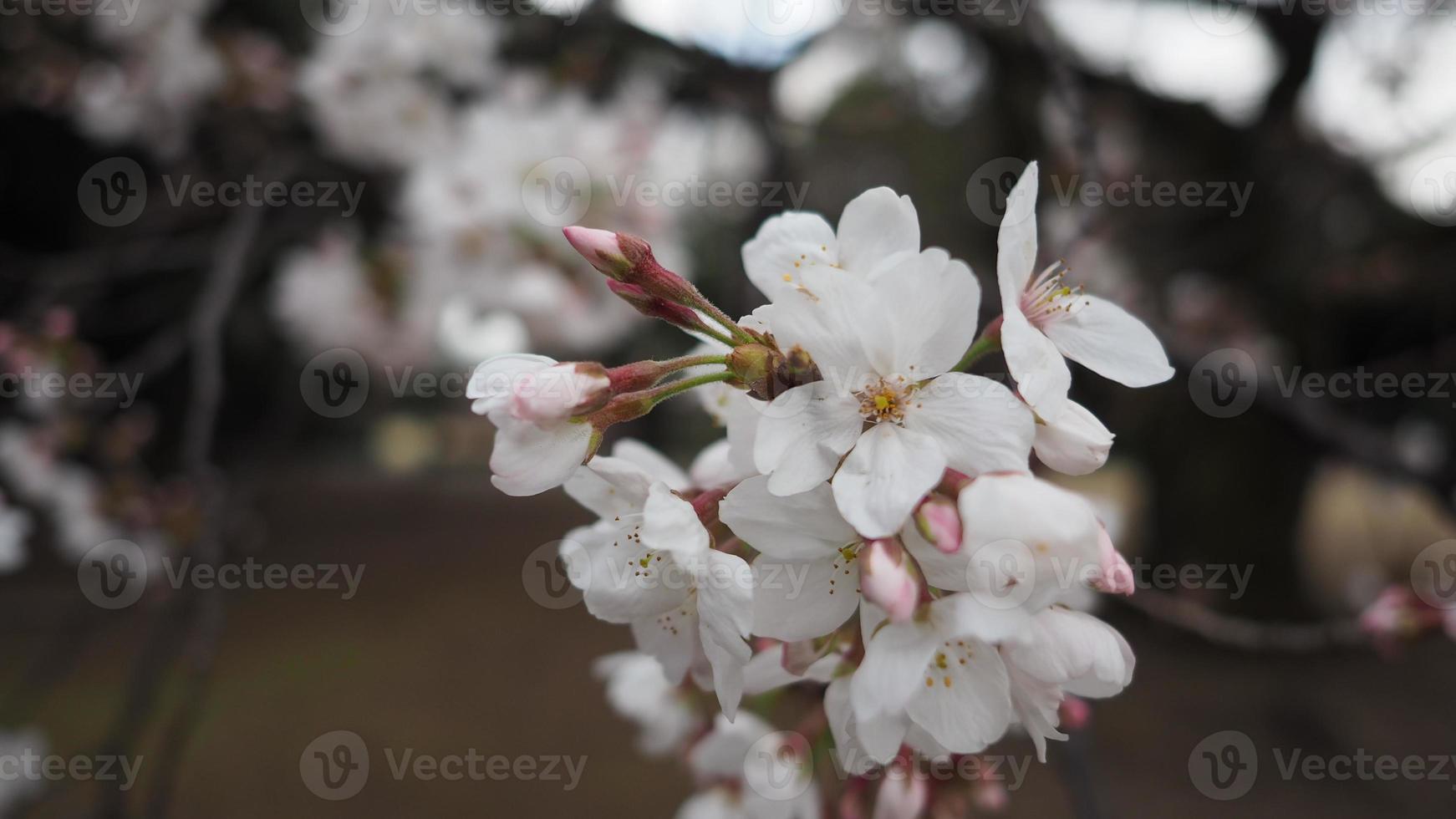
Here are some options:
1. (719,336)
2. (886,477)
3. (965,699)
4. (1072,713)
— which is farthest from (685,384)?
(1072,713)

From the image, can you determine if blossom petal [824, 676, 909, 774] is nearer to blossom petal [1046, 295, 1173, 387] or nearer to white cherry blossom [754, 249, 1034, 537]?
white cherry blossom [754, 249, 1034, 537]

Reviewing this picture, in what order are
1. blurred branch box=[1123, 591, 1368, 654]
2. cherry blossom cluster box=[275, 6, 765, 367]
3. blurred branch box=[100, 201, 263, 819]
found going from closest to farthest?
blurred branch box=[1123, 591, 1368, 654]
blurred branch box=[100, 201, 263, 819]
cherry blossom cluster box=[275, 6, 765, 367]

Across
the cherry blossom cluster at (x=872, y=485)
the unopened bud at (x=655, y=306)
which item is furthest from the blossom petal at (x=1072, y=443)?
the unopened bud at (x=655, y=306)

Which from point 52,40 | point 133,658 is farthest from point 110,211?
point 133,658

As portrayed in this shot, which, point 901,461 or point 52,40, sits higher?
point 901,461

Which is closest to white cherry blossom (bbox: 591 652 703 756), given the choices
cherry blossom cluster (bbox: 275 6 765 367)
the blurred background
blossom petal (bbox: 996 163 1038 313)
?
the blurred background

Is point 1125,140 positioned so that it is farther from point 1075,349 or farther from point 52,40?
point 52,40

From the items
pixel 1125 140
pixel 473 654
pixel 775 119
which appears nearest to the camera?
pixel 775 119

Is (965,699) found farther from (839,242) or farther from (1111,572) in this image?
(839,242)
